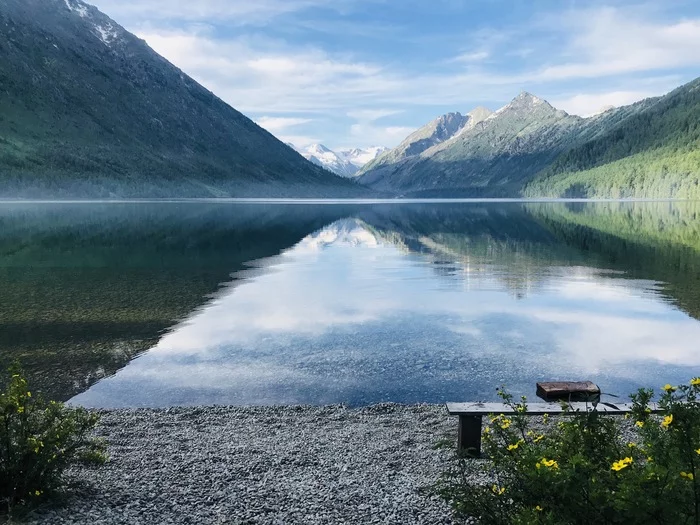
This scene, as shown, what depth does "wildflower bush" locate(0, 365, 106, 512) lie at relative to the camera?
378 inches

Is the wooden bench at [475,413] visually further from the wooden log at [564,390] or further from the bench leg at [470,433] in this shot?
the wooden log at [564,390]

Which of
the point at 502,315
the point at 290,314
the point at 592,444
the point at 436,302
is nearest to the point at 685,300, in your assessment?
the point at 502,315

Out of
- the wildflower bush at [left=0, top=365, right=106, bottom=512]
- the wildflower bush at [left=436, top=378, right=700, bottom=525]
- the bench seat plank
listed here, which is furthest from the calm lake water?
the wildflower bush at [left=436, top=378, right=700, bottom=525]

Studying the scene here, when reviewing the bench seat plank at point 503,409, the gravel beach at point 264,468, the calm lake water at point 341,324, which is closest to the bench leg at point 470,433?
the bench seat plank at point 503,409

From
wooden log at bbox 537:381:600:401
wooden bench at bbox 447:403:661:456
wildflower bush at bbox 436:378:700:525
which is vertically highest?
wildflower bush at bbox 436:378:700:525

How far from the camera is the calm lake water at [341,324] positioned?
61.6ft

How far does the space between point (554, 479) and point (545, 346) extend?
1720cm

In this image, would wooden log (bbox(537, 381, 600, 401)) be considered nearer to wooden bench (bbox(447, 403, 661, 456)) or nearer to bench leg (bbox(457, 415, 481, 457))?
wooden bench (bbox(447, 403, 661, 456))

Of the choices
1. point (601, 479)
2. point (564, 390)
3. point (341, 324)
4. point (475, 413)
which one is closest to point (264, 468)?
point (475, 413)

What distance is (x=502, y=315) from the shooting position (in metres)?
28.6

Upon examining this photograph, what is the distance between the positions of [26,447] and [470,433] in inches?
322

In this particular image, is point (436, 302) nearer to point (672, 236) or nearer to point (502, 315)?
point (502, 315)

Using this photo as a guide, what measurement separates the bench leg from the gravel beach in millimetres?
530

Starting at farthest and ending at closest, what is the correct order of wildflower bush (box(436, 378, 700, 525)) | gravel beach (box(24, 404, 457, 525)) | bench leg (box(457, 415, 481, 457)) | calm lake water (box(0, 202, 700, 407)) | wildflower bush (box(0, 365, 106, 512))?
calm lake water (box(0, 202, 700, 407)), bench leg (box(457, 415, 481, 457)), gravel beach (box(24, 404, 457, 525)), wildflower bush (box(0, 365, 106, 512)), wildflower bush (box(436, 378, 700, 525))
